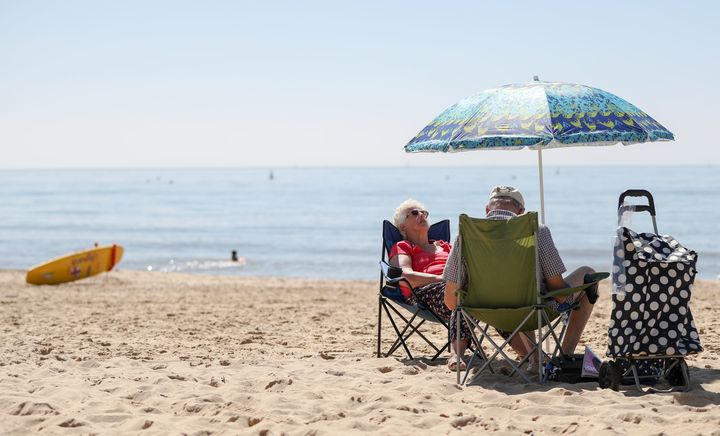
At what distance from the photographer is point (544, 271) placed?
14.9 feet

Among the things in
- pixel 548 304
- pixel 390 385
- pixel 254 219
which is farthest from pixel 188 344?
pixel 254 219

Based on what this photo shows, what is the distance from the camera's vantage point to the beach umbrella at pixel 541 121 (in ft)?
15.0

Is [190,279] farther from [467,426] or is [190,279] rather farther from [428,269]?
[467,426]

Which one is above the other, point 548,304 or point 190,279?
point 548,304

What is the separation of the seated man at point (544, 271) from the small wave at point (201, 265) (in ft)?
47.2

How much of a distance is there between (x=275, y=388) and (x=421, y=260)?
4.78ft

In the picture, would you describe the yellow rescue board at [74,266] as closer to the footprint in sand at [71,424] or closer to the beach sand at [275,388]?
the beach sand at [275,388]

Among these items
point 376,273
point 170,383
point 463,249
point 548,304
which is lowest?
point 376,273

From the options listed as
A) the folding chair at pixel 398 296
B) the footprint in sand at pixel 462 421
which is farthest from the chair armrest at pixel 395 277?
the footprint in sand at pixel 462 421

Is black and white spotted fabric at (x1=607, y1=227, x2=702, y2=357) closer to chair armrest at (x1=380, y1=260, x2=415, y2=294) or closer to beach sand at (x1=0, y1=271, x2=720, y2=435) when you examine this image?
beach sand at (x1=0, y1=271, x2=720, y2=435)

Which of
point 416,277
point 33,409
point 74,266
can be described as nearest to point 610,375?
point 416,277

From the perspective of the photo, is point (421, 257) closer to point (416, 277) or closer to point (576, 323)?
point (416, 277)

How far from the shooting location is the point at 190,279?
14773 mm

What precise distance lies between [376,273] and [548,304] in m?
13.7
